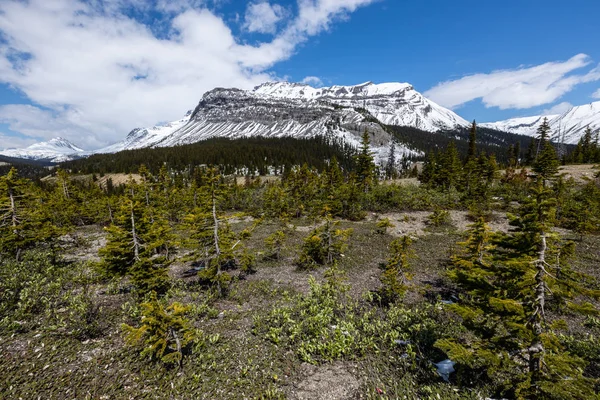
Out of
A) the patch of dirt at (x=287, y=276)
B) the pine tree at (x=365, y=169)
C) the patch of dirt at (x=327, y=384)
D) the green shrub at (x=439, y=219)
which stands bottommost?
the patch of dirt at (x=287, y=276)

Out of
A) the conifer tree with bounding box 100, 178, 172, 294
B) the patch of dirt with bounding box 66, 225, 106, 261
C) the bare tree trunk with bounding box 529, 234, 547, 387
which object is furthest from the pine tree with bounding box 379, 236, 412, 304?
the patch of dirt with bounding box 66, 225, 106, 261

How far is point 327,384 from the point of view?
8.40 metres

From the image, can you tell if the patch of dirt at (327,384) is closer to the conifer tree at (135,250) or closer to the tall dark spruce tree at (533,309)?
Result: the tall dark spruce tree at (533,309)

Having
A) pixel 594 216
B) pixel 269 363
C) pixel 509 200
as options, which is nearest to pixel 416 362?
pixel 269 363

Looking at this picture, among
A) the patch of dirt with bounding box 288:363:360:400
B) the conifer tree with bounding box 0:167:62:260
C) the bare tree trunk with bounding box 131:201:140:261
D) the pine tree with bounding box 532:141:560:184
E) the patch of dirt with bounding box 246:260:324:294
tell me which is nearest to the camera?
the patch of dirt with bounding box 288:363:360:400

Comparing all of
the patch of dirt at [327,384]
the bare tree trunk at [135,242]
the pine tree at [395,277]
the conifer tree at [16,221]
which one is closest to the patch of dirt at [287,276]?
the pine tree at [395,277]

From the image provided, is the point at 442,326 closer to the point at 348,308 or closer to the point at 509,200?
the point at 348,308

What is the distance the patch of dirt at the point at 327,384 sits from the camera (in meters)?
7.94

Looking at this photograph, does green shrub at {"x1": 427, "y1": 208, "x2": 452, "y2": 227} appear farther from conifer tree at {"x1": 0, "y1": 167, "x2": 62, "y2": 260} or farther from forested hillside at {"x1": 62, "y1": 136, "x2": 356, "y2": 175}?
forested hillside at {"x1": 62, "y1": 136, "x2": 356, "y2": 175}

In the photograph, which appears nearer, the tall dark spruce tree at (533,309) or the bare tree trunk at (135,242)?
the tall dark spruce tree at (533,309)

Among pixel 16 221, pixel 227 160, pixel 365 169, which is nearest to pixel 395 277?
pixel 16 221

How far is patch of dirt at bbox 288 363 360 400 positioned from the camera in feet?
26.0

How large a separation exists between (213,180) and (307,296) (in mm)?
8850

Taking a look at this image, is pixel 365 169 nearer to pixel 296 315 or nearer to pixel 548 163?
pixel 548 163
